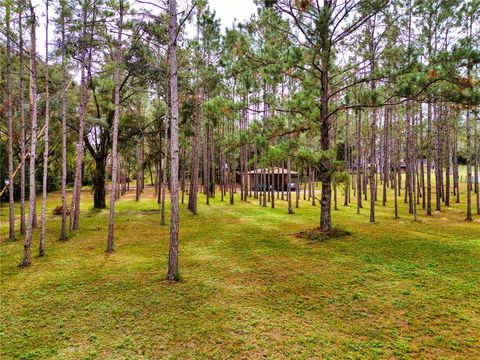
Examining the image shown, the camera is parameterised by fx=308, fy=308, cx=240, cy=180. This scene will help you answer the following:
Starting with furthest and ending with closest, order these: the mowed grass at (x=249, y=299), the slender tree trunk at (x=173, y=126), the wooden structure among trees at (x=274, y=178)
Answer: the wooden structure among trees at (x=274, y=178) < the slender tree trunk at (x=173, y=126) < the mowed grass at (x=249, y=299)

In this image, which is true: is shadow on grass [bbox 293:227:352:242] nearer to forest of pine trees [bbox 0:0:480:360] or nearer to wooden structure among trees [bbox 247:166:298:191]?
forest of pine trees [bbox 0:0:480:360]

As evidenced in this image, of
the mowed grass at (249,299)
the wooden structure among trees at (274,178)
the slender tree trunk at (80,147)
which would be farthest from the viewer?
the wooden structure among trees at (274,178)

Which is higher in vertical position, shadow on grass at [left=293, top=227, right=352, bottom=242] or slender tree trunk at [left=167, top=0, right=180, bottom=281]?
slender tree trunk at [left=167, top=0, right=180, bottom=281]

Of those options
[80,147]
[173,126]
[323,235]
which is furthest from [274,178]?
[173,126]

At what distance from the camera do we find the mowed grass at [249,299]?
481 cm

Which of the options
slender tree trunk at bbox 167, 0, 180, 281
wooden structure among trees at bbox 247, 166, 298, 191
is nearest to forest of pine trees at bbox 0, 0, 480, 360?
slender tree trunk at bbox 167, 0, 180, 281

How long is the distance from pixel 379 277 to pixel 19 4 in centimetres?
1306

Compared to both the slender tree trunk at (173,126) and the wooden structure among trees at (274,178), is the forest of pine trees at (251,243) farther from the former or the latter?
the wooden structure among trees at (274,178)

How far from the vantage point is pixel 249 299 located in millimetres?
6484

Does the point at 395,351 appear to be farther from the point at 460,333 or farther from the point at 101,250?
the point at 101,250

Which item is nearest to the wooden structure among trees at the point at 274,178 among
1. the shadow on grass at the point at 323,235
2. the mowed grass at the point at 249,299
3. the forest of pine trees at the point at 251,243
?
the forest of pine trees at the point at 251,243

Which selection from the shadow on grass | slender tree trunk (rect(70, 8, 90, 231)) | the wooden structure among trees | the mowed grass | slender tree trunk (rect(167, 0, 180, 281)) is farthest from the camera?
the wooden structure among trees

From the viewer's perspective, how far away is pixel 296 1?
10.8 metres

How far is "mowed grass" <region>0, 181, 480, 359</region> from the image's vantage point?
15.8 feet
